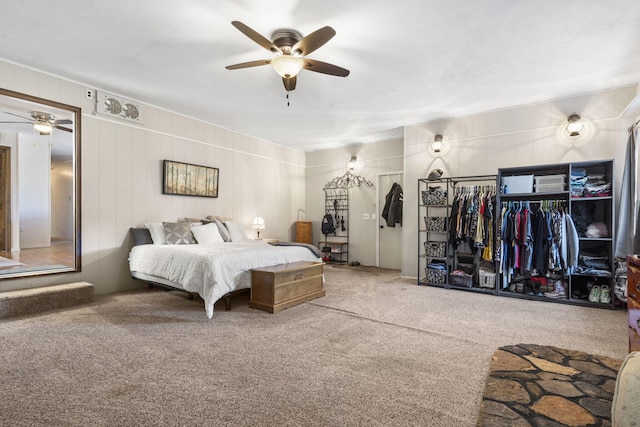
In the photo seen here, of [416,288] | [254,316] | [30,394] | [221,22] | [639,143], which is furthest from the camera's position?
[416,288]

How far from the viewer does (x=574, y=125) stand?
13.4 feet

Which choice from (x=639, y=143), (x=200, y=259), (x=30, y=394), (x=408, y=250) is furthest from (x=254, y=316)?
(x=639, y=143)

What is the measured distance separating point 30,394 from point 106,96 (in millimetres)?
3761

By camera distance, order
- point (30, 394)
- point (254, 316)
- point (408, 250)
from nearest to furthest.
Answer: point (30, 394) → point (254, 316) → point (408, 250)

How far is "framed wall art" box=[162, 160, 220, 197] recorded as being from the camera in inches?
194

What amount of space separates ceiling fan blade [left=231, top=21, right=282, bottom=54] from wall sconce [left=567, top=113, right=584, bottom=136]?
3.85 metres

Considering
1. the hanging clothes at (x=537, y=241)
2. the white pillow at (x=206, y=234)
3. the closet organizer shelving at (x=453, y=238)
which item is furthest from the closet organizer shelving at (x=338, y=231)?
the hanging clothes at (x=537, y=241)

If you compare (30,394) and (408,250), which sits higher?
(408,250)

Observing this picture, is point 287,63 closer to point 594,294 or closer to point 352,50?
point 352,50

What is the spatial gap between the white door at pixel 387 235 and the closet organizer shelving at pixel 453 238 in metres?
1.13

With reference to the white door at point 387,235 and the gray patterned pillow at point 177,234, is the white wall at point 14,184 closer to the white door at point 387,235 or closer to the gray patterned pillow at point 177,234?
the gray patterned pillow at point 177,234

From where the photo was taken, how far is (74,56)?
11.0 ft

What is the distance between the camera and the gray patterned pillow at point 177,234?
4.45 metres

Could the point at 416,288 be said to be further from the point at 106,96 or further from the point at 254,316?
the point at 106,96
